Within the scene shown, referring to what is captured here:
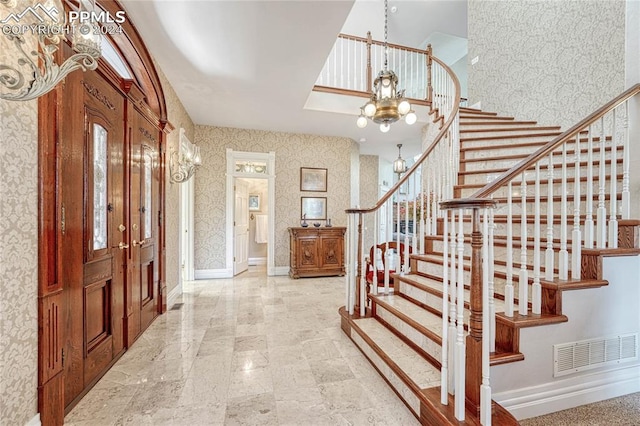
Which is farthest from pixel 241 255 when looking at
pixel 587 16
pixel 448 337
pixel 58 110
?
pixel 587 16

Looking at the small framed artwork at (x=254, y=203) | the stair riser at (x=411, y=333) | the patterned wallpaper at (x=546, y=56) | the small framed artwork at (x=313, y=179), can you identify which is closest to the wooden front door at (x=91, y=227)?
the stair riser at (x=411, y=333)

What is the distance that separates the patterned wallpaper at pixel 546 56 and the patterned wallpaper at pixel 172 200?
5.12 m

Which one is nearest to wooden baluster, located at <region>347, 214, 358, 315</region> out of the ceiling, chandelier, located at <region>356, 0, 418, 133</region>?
chandelier, located at <region>356, 0, 418, 133</region>

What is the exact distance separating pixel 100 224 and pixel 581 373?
11.3 ft

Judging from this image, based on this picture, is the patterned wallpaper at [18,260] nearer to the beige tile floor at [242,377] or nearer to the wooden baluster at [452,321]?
the beige tile floor at [242,377]

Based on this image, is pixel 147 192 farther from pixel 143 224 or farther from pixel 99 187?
pixel 99 187

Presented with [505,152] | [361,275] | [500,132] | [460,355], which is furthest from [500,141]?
[460,355]

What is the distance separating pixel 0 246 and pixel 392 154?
7360mm

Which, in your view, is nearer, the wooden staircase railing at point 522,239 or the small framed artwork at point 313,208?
the wooden staircase railing at point 522,239

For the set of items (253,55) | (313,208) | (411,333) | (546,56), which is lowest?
(411,333)

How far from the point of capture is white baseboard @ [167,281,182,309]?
3582 millimetres

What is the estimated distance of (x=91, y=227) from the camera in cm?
191

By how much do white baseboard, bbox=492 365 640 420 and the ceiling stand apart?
9.71 feet

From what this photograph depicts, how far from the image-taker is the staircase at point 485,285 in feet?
4.55
